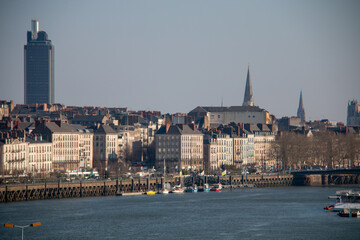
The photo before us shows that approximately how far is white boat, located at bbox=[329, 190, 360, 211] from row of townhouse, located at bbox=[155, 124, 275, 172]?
46.6 metres

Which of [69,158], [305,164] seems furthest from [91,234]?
[305,164]

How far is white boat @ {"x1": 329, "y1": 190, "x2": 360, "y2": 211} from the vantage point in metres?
104

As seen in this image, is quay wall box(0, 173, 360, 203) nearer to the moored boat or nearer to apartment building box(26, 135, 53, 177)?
apartment building box(26, 135, 53, 177)

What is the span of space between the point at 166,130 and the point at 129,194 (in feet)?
127

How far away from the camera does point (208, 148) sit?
552 feet

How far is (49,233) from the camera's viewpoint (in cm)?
8538

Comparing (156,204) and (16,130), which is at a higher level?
(16,130)

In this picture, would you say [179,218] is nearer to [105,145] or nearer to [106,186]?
[106,186]

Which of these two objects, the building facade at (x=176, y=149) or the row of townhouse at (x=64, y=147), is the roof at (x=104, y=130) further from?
the building facade at (x=176, y=149)

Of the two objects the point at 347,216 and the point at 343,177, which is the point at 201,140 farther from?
the point at 347,216

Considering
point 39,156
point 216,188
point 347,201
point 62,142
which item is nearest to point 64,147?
point 62,142

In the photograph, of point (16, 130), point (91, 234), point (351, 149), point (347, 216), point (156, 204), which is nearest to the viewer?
point (91, 234)

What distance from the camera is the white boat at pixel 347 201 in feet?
341

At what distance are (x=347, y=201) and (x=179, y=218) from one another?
807 inches
